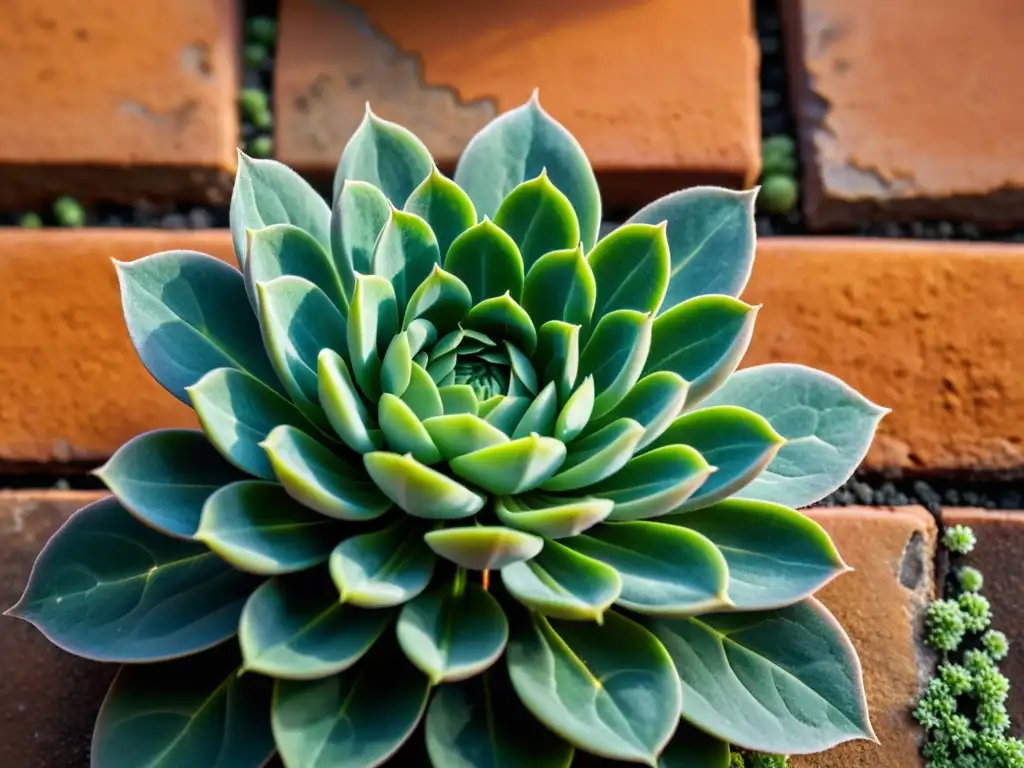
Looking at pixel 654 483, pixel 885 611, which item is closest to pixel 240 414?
pixel 654 483

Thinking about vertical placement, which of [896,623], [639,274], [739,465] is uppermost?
[639,274]

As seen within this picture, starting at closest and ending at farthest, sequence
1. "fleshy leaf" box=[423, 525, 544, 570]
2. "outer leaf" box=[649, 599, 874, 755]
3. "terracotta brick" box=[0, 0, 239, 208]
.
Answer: "fleshy leaf" box=[423, 525, 544, 570], "outer leaf" box=[649, 599, 874, 755], "terracotta brick" box=[0, 0, 239, 208]

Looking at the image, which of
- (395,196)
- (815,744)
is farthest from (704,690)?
(395,196)

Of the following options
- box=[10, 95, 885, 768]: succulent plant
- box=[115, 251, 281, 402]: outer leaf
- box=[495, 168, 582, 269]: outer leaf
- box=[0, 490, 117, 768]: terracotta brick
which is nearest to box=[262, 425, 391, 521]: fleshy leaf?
box=[10, 95, 885, 768]: succulent plant

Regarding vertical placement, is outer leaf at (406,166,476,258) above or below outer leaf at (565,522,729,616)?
above

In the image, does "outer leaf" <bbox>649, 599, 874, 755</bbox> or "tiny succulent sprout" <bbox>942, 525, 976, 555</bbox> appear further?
"tiny succulent sprout" <bbox>942, 525, 976, 555</bbox>

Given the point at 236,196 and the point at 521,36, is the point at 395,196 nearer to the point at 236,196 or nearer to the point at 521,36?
the point at 236,196

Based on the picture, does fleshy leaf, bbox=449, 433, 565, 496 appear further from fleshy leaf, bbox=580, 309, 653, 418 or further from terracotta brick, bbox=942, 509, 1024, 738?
terracotta brick, bbox=942, 509, 1024, 738
